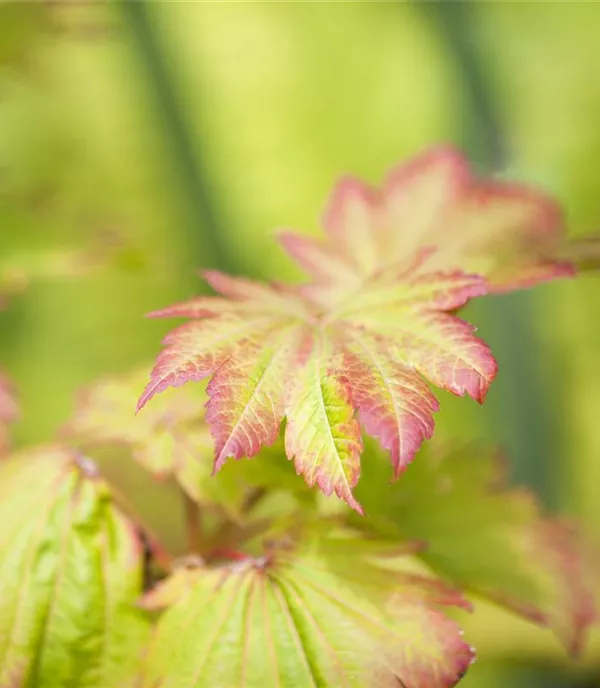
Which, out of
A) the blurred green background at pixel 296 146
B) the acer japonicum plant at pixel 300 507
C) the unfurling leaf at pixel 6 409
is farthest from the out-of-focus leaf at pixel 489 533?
the blurred green background at pixel 296 146

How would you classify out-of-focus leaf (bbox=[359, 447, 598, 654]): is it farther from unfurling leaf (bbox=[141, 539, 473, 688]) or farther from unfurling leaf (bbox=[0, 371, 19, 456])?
unfurling leaf (bbox=[0, 371, 19, 456])

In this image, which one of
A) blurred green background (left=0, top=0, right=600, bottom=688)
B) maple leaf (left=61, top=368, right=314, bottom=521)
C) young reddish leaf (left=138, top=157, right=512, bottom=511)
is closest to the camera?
young reddish leaf (left=138, top=157, right=512, bottom=511)

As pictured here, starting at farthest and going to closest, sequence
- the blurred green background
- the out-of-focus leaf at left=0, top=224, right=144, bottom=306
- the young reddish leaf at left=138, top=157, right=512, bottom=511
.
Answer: the blurred green background < the out-of-focus leaf at left=0, top=224, right=144, bottom=306 < the young reddish leaf at left=138, top=157, right=512, bottom=511

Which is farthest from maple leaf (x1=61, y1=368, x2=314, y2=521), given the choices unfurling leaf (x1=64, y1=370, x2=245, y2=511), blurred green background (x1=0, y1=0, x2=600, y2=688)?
blurred green background (x1=0, y1=0, x2=600, y2=688)

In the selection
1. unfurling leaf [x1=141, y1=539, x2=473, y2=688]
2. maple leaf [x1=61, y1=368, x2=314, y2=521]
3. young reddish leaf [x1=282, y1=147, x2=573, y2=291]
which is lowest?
unfurling leaf [x1=141, y1=539, x2=473, y2=688]

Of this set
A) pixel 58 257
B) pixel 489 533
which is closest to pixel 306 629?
pixel 489 533

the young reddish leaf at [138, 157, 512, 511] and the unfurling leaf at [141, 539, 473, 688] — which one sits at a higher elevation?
the young reddish leaf at [138, 157, 512, 511]
